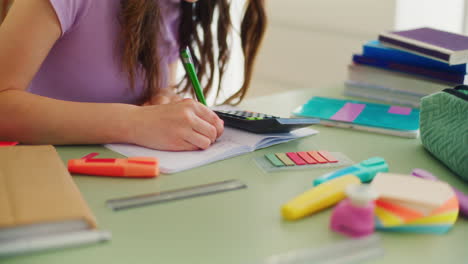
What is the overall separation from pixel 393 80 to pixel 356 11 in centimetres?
64

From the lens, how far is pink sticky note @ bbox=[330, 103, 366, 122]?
0.93 m

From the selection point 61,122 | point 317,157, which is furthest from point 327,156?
point 61,122

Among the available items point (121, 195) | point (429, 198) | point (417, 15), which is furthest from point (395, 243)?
point (417, 15)

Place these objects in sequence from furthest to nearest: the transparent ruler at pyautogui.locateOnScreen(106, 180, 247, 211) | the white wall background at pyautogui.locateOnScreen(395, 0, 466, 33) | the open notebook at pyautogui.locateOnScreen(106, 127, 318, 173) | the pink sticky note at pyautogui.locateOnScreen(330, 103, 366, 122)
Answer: the white wall background at pyautogui.locateOnScreen(395, 0, 466, 33) → the pink sticky note at pyautogui.locateOnScreen(330, 103, 366, 122) → the open notebook at pyautogui.locateOnScreen(106, 127, 318, 173) → the transparent ruler at pyautogui.locateOnScreen(106, 180, 247, 211)

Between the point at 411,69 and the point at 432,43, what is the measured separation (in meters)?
0.08

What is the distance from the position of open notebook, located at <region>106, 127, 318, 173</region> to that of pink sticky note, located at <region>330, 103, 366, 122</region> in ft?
0.33

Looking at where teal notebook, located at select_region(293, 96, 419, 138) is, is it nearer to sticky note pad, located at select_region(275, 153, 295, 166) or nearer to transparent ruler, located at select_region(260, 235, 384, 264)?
sticky note pad, located at select_region(275, 153, 295, 166)

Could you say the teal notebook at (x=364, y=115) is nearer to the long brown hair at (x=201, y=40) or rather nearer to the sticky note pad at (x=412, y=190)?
the long brown hair at (x=201, y=40)

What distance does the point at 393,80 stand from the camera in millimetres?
1064

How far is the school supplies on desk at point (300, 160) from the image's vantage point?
725 mm

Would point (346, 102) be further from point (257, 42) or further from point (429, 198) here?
point (429, 198)

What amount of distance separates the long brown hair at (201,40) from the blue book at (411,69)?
22cm

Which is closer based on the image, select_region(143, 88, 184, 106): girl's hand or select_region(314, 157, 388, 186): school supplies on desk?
select_region(314, 157, 388, 186): school supplies on desk

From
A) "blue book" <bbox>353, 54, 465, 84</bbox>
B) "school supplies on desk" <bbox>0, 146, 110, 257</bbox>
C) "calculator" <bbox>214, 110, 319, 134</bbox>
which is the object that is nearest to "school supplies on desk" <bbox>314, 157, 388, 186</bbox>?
"calculator" <bbox>214, 110, 319, 134</bbox>
